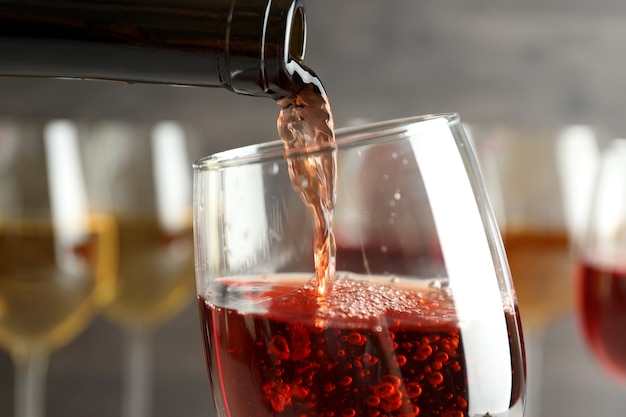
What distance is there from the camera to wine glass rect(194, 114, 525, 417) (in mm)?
416

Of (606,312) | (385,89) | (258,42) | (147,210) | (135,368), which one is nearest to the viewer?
(258,42)

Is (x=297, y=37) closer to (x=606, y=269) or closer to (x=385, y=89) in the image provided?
(x=606, y=269)

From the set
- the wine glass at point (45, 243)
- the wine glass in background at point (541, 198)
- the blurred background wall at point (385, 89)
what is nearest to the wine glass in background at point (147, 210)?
the wine glass at point (45, 243)

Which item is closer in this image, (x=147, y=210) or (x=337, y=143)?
(x=337, y=143)

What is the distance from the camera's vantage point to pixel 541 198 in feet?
3.84

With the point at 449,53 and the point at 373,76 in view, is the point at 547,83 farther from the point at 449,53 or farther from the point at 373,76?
the point at 373,76

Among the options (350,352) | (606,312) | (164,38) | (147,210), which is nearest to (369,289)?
(350,352)

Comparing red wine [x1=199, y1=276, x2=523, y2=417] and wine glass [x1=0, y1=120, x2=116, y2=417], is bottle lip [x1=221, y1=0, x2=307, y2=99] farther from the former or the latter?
wine glass [x1=0, y1=120, x2=116, y2=417]

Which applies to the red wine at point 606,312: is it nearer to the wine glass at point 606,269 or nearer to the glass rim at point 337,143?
the wine glass at point 606,269

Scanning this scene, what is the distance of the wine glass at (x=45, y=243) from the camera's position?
0.96m

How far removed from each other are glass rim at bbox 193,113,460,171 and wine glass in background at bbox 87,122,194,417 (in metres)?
0.67

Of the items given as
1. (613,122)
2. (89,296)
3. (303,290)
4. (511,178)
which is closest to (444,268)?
(303,290)

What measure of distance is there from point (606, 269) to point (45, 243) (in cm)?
61

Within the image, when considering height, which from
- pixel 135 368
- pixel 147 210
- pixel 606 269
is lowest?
pixel 135 368
